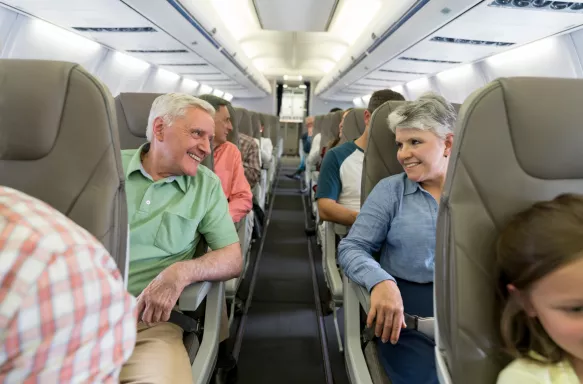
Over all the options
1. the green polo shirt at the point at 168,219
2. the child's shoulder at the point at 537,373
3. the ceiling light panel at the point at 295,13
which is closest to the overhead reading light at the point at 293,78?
the ceiling light panel at the point at 295,13

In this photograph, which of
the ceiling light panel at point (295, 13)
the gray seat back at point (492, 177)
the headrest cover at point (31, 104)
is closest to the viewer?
the gray seat back at point (492, 177)

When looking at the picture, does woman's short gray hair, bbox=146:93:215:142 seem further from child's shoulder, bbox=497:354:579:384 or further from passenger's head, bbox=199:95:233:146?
child's shoulder, bbox=497:354:579:384

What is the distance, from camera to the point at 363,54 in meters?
6.88

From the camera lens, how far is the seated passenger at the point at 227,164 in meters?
3.03

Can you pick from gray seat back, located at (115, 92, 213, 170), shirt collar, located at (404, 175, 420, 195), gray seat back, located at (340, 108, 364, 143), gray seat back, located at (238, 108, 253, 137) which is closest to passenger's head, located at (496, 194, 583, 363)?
shirt collar, located at (404, 175, 420, 195)

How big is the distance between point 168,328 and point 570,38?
16.8 ft

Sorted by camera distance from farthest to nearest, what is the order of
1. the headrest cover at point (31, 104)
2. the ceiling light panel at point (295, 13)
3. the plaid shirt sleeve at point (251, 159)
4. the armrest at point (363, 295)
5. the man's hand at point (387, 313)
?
the ceiling light panel at point (295, 13) < the plaid shirt sleeve at point (251, 159) < the armrest at point (363, 295) < the man's hand at point (387, 313) < the headrest cover at point (31, 104)

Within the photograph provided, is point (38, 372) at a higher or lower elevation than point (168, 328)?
higher

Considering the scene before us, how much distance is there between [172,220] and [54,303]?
1175mm

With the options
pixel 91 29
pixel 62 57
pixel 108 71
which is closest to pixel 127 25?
pixel 91 29

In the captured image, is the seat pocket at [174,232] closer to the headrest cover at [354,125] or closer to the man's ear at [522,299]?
the man's ear at [522,299]

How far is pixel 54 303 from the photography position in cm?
65

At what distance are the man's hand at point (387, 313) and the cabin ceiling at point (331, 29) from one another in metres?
2.90

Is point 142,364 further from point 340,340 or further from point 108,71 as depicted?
point 108,71
